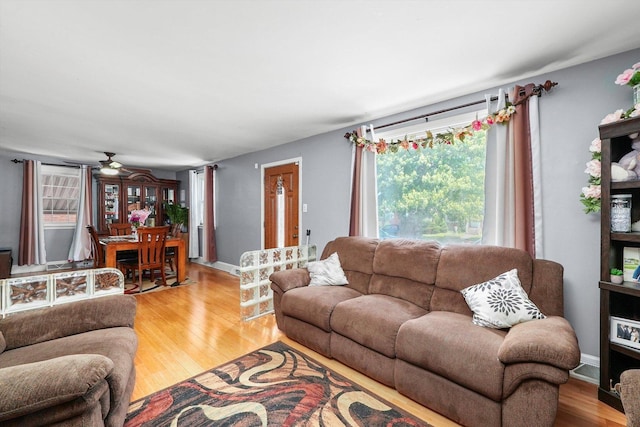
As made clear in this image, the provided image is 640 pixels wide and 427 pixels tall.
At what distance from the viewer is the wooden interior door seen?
4.36m

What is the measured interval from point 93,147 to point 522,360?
241 inches

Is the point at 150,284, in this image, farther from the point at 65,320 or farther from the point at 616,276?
the point at 616,276

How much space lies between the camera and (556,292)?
191cm

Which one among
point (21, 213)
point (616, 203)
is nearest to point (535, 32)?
point (616, 203)

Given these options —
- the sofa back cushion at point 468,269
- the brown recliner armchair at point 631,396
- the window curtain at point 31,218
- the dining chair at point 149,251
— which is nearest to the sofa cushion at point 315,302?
the sofa back cushion at point 468,269

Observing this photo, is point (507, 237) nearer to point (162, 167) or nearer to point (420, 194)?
point (420, 194)

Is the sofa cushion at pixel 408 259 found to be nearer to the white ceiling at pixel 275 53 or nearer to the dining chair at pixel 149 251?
the white ceiling at pixel 275 53

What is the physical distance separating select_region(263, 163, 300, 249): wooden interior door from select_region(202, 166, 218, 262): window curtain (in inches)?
69.0

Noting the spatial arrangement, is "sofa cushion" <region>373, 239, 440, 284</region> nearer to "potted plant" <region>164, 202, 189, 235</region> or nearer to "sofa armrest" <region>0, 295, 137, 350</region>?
"sofa armrest" <region>0, 295, 137, 350</region>

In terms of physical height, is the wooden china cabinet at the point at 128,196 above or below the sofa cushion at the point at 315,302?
above

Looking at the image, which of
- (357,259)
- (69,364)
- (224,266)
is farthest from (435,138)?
(224,266)

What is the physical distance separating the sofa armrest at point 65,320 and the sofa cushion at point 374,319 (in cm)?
151

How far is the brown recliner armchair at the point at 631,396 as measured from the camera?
0.99 metres

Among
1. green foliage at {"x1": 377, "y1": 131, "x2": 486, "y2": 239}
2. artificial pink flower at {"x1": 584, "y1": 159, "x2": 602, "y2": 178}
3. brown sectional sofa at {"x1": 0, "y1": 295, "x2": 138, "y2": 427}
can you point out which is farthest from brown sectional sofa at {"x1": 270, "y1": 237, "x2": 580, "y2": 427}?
brown sectional sofa at {"x1": 0, "y1": 295, "x2": 138, "y2": 427}
